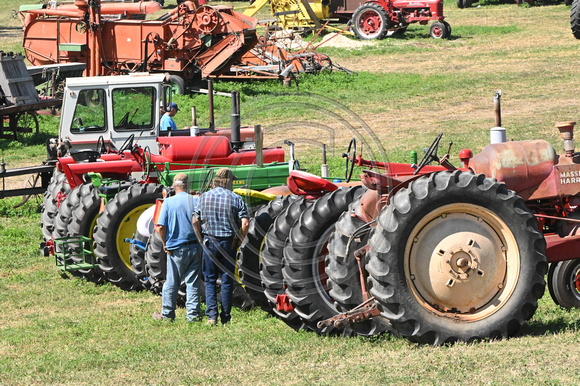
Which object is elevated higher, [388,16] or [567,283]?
[388,16]

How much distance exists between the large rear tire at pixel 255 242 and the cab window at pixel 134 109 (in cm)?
516

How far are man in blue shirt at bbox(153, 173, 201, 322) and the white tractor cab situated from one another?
4641 millimetres

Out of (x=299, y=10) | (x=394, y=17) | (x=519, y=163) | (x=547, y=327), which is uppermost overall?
(x=299, y=10)

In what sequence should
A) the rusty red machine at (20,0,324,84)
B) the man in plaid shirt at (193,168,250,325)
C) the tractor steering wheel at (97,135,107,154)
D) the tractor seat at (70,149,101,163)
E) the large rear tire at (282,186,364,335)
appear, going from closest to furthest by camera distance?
the large rear tire at (282,186,364,335), the man in plaid shirt at (193,168,250,325), the tractor seat at (70,149,101,163), the tractor steering wheel at (97,135,107,154), the rusty red machine at (20,0,324,84)

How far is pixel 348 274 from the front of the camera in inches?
287

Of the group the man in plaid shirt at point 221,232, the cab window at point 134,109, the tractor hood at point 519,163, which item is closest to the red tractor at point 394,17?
the cab window at point 134,109

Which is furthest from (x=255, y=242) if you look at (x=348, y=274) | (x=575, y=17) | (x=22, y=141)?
(x=575, y=17)

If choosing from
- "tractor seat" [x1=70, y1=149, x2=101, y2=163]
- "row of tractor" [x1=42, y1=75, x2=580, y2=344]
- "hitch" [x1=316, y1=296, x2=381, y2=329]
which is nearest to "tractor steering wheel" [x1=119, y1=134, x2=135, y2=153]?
"tractor seat" [x1=70, y1=149, x2=101, y2=163]

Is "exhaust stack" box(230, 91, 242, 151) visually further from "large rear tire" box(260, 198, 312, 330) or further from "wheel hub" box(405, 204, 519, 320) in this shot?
"wheel hub" box(405, 204, 519, 320)

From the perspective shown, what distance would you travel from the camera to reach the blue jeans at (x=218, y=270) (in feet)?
28.6

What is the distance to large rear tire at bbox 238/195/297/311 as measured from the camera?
8938mm

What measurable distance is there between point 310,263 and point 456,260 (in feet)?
5.13

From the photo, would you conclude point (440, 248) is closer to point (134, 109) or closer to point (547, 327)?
point (547, 327)

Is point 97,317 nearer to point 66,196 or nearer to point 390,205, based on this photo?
point 66,196
